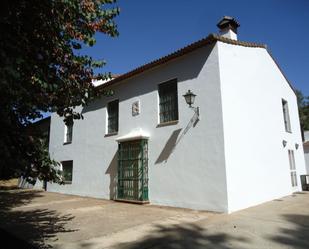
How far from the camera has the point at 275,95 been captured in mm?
11492

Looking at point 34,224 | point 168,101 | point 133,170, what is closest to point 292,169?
Answer: point 168,101

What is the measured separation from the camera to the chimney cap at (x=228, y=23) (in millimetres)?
10239

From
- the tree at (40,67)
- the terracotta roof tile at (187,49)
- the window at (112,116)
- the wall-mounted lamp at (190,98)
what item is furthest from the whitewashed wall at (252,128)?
the window at (112,116)

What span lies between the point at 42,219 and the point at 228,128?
225 inches

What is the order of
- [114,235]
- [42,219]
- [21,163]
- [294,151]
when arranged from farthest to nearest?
[294,151] → [42,219] → [114,235] → [21,163]

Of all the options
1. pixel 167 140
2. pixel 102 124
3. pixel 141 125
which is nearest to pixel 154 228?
pixel 167 140

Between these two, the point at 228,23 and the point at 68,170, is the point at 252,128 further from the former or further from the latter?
the point at 68,170

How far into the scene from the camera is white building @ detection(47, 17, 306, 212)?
8.00 m

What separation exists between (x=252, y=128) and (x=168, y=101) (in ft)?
9.77

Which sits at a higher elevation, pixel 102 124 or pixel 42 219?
pixel 102 124

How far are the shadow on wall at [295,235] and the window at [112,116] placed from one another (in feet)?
25.5

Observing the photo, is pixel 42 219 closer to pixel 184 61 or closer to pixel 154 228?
pixel 154 228

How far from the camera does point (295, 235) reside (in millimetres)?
5078

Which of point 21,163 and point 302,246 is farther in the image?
point 302,246
